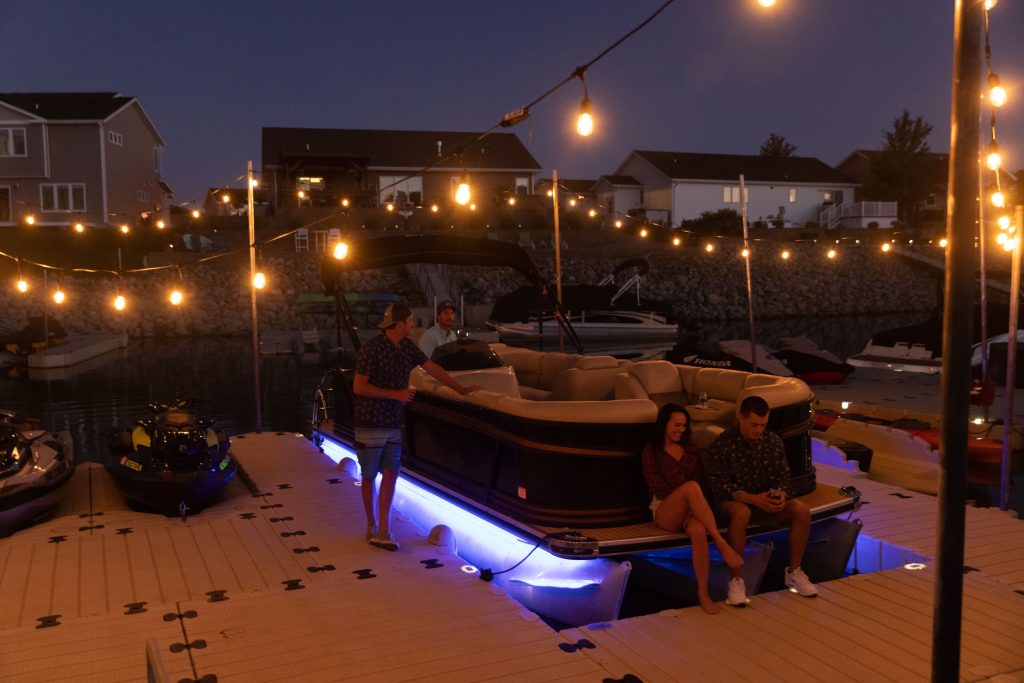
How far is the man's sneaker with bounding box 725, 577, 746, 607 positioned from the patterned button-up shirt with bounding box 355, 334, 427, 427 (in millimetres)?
2782

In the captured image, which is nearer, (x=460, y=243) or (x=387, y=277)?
(x=460, y=243)

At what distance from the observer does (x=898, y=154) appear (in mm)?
56938

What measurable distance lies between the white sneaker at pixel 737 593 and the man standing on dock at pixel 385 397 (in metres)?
2.56

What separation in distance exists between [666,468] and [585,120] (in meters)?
3.86

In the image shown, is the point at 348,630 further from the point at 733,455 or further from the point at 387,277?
the point at 387,277

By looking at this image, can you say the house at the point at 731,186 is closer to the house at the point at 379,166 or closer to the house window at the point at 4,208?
the house at the point at 379,166

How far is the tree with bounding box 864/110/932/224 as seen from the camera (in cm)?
5638

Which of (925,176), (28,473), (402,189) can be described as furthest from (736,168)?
(28,473)

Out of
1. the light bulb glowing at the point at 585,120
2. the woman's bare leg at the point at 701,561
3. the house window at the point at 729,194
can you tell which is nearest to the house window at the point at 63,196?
the house window at the point at 729,194

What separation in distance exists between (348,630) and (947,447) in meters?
3.52

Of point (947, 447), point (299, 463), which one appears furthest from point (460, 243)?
point (947, 447)

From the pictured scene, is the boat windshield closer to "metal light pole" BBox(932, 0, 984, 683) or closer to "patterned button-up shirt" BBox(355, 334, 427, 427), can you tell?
"patterned button-up shirt" BBox(355, 334, 427, 427)

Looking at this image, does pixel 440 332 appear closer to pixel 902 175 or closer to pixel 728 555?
pixel 728 555

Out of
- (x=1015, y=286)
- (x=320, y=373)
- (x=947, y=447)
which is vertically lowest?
(x=320, y=373)
